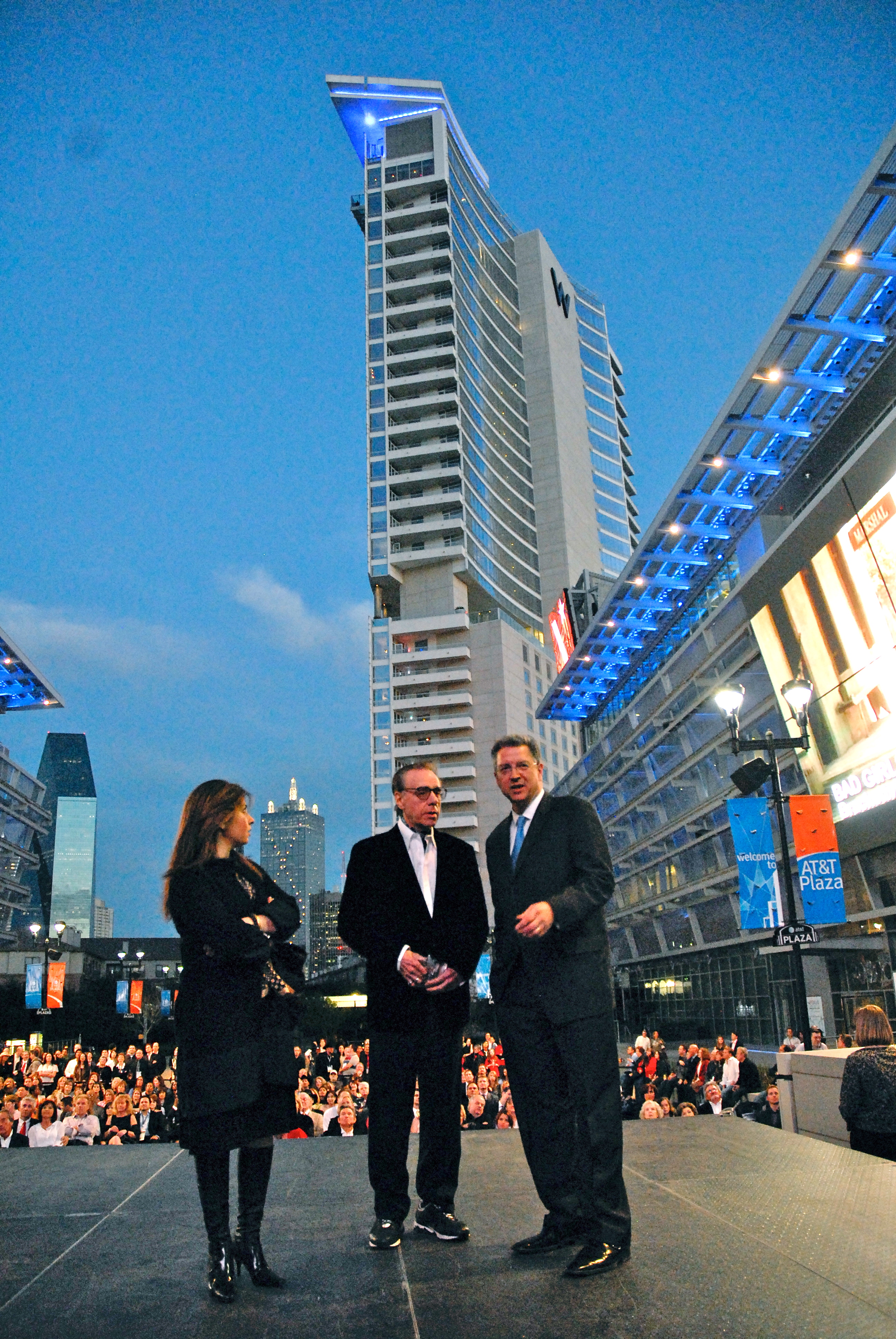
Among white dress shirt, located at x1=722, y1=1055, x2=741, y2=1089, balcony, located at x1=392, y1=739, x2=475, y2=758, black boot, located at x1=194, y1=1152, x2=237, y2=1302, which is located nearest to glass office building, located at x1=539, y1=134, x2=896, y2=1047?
white dress shirt, located at x1=722, y1=1055, x2=741, y2=1089

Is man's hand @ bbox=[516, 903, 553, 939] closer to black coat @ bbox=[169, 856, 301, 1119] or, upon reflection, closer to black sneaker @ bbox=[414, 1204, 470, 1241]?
black coat @ bbox=[169, 856, 301, 1119]

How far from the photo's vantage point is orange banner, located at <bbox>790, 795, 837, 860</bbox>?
15648mm

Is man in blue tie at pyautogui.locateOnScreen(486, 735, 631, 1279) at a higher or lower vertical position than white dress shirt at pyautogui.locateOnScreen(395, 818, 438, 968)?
lower

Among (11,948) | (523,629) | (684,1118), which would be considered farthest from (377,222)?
(684,1118)

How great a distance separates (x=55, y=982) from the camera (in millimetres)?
31797

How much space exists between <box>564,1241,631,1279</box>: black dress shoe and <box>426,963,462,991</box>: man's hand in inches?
43.1

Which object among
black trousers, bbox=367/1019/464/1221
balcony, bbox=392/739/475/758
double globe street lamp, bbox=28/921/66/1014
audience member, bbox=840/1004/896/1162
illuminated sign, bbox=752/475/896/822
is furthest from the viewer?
balcony, bbox=392/739/475/758

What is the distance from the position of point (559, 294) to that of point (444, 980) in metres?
137

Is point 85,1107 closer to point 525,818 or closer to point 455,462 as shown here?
point 525,818

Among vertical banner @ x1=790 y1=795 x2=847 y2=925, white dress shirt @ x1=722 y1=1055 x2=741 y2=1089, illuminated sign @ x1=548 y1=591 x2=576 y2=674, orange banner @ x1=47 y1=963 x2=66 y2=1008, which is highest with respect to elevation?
illuminated sign @ x1=548 y1=591 x2=576 y2=674

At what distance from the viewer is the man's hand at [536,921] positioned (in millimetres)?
3662

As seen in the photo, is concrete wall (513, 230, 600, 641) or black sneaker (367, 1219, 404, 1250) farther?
concrete wall (513, 230, 600, 641)

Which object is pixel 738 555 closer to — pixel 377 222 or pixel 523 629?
pixel 523 629

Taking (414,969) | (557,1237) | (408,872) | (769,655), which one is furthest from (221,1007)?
(769,655)
